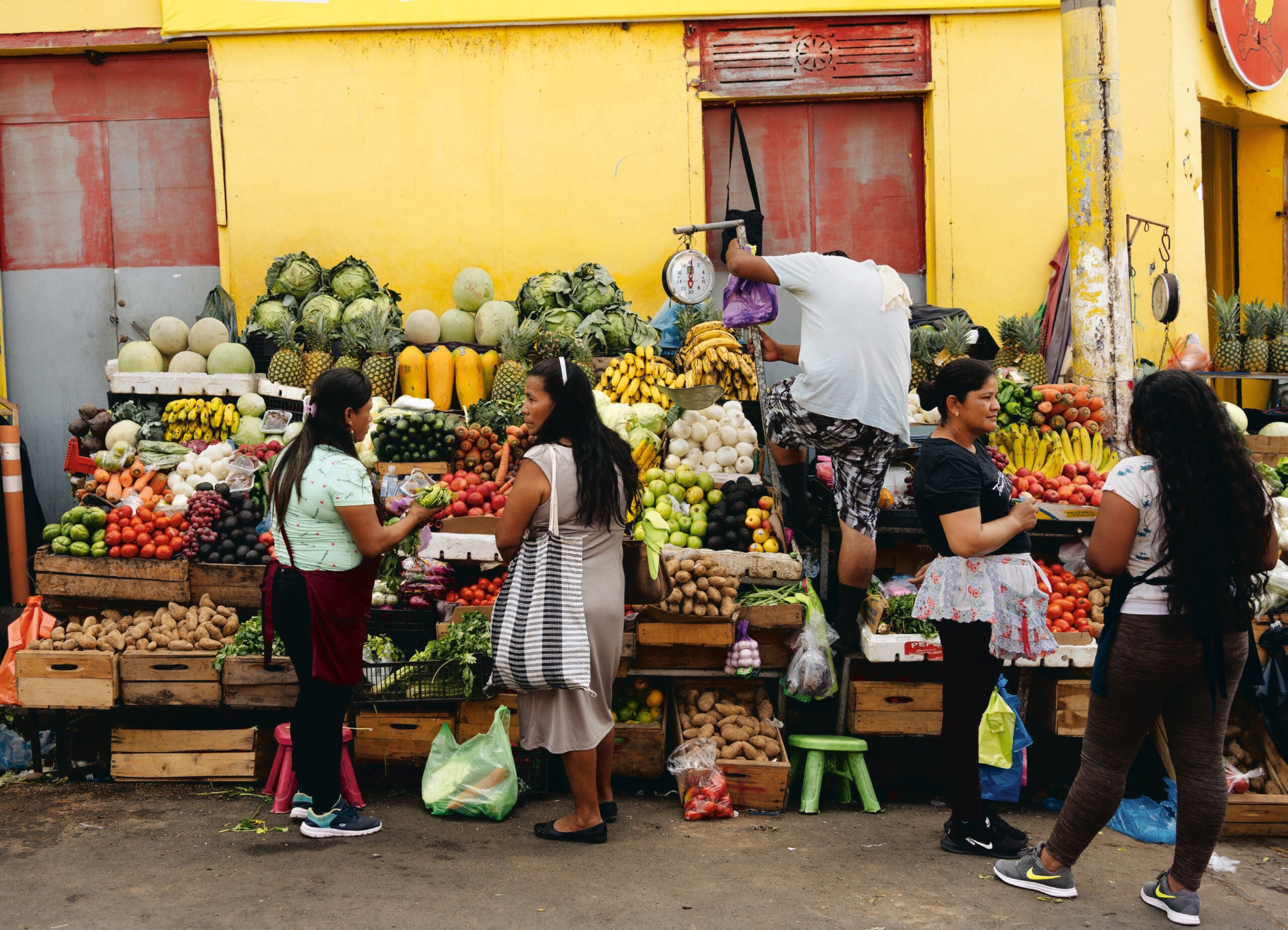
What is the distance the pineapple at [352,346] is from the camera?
771cm

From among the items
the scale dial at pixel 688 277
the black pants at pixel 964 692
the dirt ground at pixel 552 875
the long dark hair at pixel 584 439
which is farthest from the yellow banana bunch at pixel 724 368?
the black pants at pixel 964 692

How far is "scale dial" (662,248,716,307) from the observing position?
23.3 ft

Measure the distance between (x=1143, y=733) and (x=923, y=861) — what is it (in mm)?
1147

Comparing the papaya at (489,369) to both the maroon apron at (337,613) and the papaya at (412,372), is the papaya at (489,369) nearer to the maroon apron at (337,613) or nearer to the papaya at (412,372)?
the papaya at (412,372)

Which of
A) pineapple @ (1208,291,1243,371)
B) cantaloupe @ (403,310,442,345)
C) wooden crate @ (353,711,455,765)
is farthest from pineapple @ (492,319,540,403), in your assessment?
pineapple @ (1208,291,1243,371)

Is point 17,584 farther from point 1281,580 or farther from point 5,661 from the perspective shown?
point 1281,580

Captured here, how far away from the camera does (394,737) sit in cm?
502

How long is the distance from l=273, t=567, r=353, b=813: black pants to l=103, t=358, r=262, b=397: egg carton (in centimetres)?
382

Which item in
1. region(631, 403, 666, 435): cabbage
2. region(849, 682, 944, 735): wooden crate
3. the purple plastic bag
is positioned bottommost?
region(849, 682, 944, 735): wooden crate

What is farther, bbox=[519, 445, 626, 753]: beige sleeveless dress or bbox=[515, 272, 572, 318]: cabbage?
bbox=[515, 272, 572, 318]: cabbage

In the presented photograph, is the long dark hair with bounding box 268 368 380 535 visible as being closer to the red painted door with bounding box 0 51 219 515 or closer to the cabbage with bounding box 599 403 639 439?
the cabbage with bounding box 599 403 639 439

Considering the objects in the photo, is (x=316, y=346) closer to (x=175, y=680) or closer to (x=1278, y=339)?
(x=175, y=680)

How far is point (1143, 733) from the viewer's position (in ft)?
11.6

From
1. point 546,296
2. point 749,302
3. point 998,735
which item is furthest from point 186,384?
point 998,735
